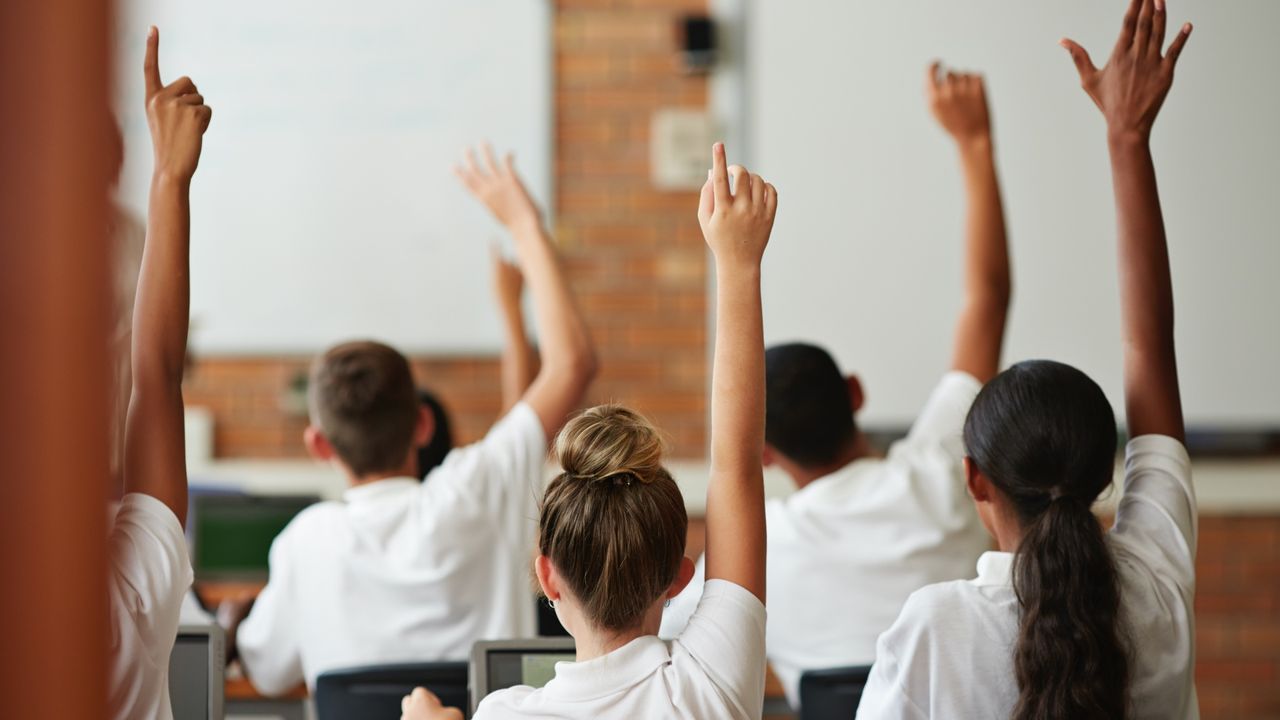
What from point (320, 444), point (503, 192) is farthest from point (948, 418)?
point (320, 444)

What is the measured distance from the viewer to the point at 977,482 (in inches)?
56.4

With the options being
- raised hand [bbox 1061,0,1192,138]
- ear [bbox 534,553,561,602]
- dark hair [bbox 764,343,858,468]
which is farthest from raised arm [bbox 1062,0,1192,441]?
ear [bbox 534,553,561,602]

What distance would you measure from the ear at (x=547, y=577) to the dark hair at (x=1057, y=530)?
50cm

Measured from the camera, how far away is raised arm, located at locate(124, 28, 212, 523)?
1.19 meters

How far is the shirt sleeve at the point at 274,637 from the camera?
204 cm

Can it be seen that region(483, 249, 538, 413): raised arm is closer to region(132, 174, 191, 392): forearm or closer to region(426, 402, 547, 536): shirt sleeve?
region(426, 402, 547, 536): shirt sleeve

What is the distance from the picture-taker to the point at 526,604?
6.78 feet

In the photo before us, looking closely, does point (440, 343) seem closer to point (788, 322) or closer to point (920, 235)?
point (788, 322)

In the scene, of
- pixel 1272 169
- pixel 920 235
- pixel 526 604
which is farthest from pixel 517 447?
pixel 1272 169

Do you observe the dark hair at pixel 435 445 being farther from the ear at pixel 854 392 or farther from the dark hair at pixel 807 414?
the ear at pixel 854 392

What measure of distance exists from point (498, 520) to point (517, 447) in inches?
5.2

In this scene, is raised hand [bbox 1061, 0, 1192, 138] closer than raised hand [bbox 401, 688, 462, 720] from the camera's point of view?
No

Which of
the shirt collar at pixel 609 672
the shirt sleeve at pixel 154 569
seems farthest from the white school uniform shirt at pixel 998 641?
the shirt sleeve at pixel 154 569

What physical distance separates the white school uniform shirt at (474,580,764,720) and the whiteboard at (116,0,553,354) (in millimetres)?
3118
